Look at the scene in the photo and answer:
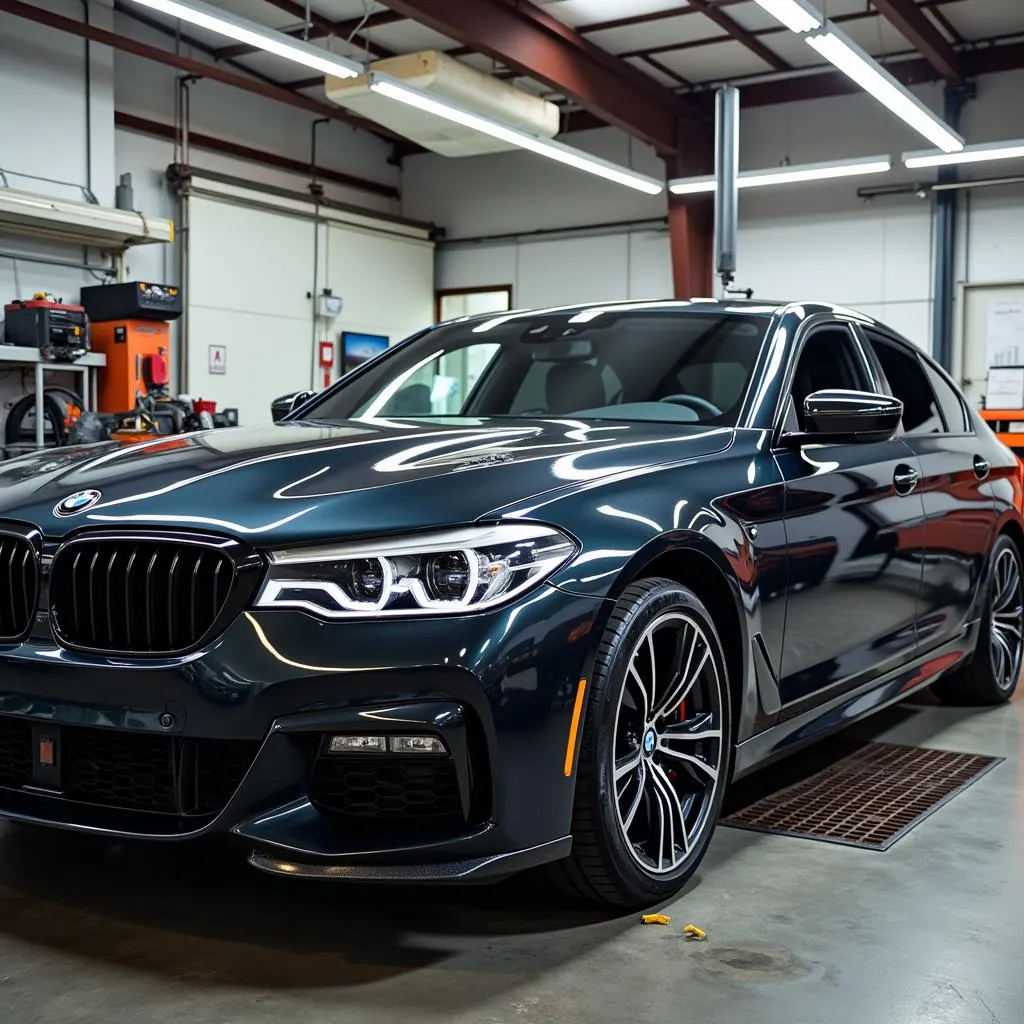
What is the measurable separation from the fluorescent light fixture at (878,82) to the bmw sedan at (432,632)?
22.3 ft

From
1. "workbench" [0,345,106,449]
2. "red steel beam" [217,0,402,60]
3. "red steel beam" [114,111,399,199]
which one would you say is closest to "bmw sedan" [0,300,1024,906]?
"workbench" [0,345,106,449]

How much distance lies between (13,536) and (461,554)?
0.82m

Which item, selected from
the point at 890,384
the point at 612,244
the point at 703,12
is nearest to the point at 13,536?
the point at 890,384

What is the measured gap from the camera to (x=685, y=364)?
3.17 meters

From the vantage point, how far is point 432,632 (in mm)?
1992

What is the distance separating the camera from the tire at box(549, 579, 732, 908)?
2.22 meters

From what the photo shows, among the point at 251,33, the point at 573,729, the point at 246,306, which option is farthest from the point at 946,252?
the point at 573,729

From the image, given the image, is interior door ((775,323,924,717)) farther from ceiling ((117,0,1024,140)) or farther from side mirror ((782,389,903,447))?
ceiling ((117,0,1024,140))

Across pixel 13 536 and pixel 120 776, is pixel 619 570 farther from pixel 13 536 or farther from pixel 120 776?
pixel 13 536

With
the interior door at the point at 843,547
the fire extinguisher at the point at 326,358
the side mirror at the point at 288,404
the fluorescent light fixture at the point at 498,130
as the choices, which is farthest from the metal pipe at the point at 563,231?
the interior door at the point at 843,547

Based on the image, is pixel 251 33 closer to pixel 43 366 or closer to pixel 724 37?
pixel 43 366

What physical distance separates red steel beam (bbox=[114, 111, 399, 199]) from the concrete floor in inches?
494

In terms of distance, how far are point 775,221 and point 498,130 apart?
472cm

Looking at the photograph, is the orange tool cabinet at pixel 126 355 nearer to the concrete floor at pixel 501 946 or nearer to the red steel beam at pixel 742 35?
the red steel beam at pixel 742 35
